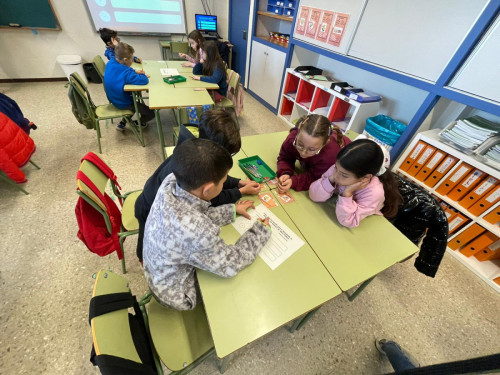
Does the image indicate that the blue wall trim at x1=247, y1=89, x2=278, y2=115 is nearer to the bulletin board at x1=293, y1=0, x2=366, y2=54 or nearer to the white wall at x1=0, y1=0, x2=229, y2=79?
the bulletin board at x1=293, y1=0, x2=366, y2=54

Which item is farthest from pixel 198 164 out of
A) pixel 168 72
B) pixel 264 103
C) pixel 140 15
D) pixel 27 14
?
pixel 27 14

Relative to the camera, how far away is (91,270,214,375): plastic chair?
60 centimetres

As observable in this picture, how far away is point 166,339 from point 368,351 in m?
1.24

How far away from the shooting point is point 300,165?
1.56 metres

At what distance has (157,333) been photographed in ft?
Answer: 2.93

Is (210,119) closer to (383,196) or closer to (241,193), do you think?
(241,193)

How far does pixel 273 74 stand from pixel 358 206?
10.6 feet

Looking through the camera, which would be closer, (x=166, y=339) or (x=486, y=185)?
(x=166, y=339)

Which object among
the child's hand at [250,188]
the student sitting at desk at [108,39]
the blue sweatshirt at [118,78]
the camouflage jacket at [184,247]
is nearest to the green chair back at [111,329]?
the camouflage jacket at [184,247]

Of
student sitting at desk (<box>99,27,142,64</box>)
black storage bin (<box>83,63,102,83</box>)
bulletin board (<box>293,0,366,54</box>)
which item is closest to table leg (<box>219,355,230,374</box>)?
bulletin board (<box>293,0,366,54</box>)

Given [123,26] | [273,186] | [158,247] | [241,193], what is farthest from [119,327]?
[123,26]

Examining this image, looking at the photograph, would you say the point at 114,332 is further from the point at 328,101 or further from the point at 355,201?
the point at 328,101

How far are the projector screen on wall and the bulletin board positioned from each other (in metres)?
3.00

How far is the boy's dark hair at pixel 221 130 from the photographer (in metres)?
1.13
